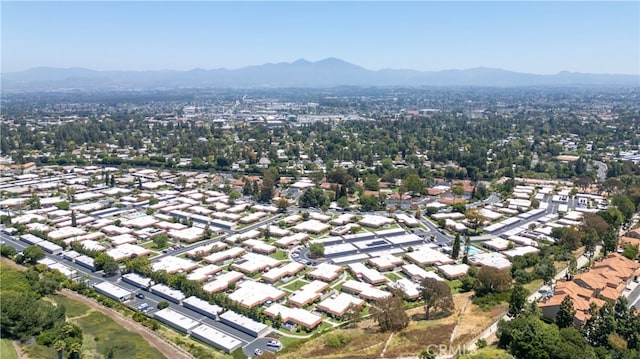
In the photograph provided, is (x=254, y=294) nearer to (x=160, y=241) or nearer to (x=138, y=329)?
(x=138, y=329)

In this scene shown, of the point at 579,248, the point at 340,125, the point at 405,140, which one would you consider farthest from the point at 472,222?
the point at 340,125

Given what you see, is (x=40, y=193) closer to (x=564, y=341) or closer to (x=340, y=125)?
(x=564, y=341)

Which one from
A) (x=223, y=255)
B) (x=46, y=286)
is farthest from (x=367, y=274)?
(x=46, y=286)

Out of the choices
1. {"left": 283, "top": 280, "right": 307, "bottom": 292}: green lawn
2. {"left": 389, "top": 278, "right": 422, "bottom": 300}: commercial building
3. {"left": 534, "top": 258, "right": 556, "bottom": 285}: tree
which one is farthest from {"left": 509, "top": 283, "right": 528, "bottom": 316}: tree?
{"left": 283, "top": 280, "right": 307, "bottom": 292}: green lawn

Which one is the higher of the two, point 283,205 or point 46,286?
point 46,286

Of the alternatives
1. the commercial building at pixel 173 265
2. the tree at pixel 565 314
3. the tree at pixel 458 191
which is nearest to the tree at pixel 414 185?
the tree at pixel 458 191

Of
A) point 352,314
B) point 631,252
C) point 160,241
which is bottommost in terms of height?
point 160,241
